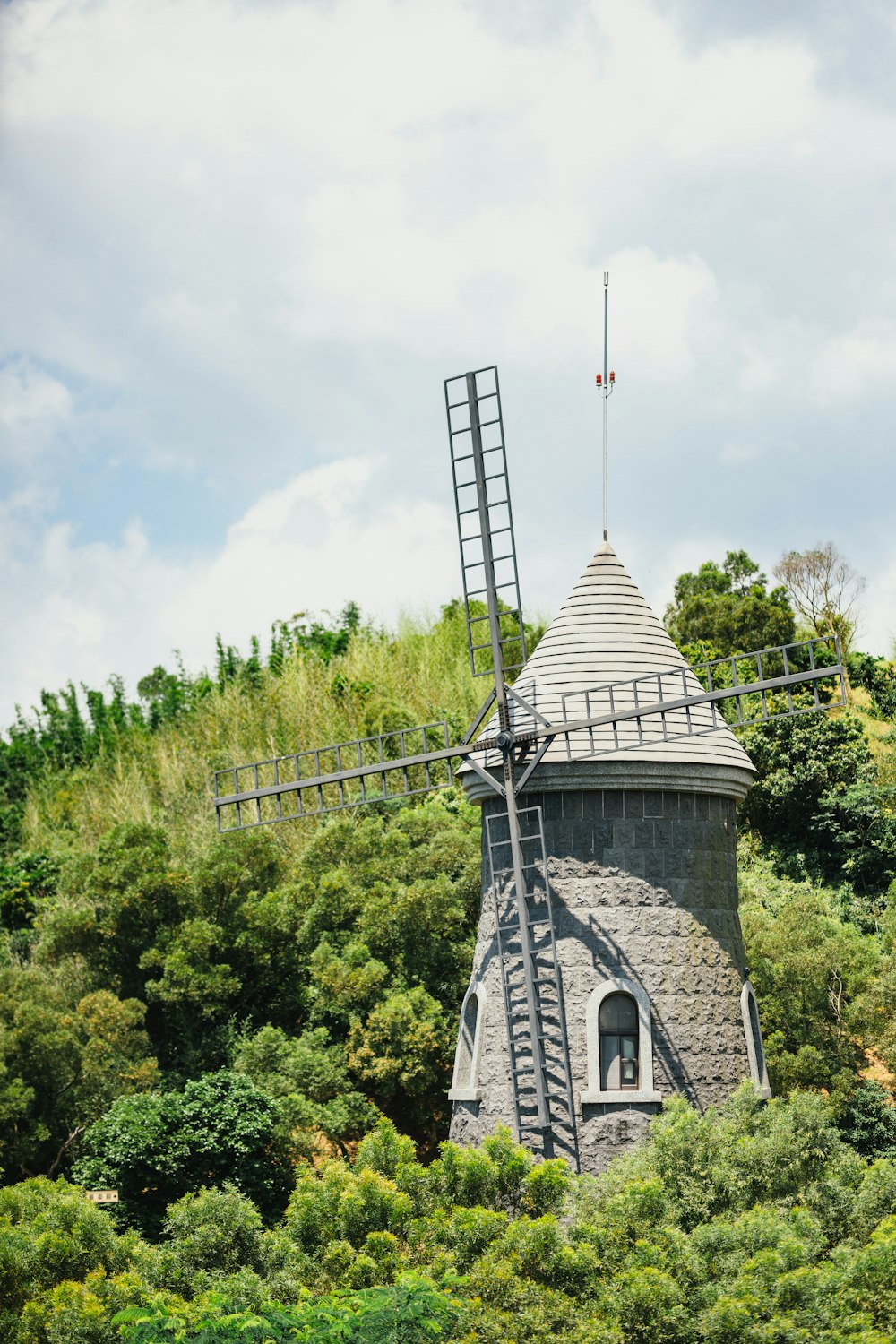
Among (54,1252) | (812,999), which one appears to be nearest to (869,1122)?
(812,999)

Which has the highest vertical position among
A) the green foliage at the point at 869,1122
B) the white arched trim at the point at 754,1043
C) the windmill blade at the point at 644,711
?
the windmill blade at the point at 644,711

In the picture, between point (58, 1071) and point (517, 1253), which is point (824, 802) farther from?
point (517, 1253)

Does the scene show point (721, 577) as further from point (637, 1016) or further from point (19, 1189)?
point (19, 1189)

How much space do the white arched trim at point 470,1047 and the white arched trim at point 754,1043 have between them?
9.25 feet

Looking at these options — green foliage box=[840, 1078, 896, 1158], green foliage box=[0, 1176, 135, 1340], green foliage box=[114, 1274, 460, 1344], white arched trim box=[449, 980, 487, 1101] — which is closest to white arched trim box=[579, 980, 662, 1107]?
white arched trim box=[449, 980, 487, 1101]

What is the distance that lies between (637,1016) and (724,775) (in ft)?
9.01

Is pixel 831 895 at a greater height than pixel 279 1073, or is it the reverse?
pixel 831 895

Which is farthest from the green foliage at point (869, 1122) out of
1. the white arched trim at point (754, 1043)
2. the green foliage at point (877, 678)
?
the green foliage at point (877, 678)

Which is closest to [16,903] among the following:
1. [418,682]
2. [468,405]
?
[418,682]

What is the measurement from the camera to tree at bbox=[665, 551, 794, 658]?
37.0 m

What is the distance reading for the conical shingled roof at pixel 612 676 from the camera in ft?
52.3

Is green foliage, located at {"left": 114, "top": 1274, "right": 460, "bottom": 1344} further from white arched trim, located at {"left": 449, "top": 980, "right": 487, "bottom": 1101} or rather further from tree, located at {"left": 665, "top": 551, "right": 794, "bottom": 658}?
tree, located at {"left": 665, "top": 551, "right": 794, "bottom": 658}

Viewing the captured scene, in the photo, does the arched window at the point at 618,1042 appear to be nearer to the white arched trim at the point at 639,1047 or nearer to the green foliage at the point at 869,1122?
the white arched trim at the point at 639,1047

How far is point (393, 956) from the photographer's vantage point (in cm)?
2428
